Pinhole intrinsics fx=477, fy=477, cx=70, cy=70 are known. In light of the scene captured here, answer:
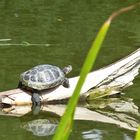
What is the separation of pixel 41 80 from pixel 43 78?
0.04 metres

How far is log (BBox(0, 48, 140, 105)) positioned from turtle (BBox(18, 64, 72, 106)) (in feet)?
0.22

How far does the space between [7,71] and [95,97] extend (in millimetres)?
1270

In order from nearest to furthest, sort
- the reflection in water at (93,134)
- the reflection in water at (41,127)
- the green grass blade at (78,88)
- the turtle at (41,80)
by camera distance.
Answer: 1. the green grass blade at (78,88)
2. the reflection in water at (93,134)
3. the reflection in water at (41,127)
4. the turtle at (41,80)

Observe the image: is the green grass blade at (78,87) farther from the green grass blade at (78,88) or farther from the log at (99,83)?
the log at (99,83)

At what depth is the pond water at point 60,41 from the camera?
4.16 m

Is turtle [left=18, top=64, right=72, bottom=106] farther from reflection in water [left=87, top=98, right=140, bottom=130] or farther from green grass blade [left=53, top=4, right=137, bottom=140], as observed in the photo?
green grass blade [left=53, top=4, right=137, bottom=140]

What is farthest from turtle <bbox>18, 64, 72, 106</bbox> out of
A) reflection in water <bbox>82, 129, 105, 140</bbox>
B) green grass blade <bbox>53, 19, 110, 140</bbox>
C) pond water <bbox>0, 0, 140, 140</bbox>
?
green grass blade <bbox>53, 19, 110, 140</bbox>

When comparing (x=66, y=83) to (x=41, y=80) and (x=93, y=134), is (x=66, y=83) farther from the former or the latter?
(x=93, y=134)

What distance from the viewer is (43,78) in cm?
486

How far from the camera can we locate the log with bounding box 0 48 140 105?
4672 mm

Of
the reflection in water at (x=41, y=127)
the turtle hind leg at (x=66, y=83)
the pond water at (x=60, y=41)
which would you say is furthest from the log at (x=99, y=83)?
the reflection in water at (x=41, y=127)

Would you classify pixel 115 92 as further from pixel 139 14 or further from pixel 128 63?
pixel 139 14

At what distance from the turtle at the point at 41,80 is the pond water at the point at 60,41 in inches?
14.3

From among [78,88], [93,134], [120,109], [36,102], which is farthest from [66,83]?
[78,88]
